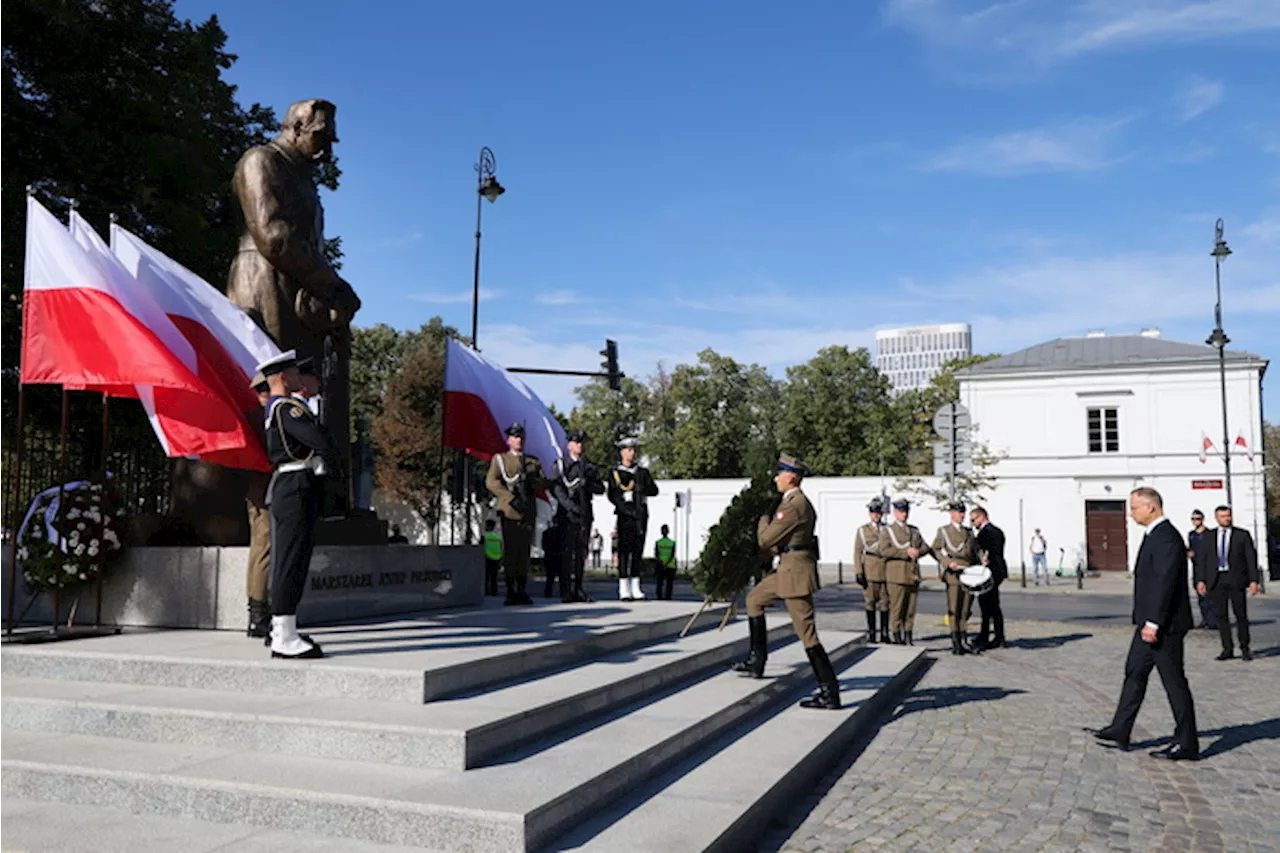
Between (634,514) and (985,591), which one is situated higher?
(634,514)

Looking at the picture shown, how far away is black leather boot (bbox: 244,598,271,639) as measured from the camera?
7.57 metres

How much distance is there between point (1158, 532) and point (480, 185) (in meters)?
19.3

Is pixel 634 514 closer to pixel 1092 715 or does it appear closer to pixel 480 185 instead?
pixel 1092 715

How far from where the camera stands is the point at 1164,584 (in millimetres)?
6973

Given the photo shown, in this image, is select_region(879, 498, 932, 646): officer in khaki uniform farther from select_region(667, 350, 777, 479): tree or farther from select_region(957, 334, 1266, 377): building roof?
select_region(667, 350, 777, 479): tree

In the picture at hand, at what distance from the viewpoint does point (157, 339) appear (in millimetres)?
7363

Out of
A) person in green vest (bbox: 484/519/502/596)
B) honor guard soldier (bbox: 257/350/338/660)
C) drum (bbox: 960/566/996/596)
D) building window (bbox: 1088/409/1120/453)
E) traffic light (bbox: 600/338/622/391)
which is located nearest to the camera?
honor guard soldier (bbox: 257/350/338/660)

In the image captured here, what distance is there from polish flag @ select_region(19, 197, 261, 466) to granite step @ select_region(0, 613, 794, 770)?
204cm

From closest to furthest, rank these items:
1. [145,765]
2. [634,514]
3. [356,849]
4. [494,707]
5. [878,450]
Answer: [356,849] < [145,765] < [494,707] < [634,514] < [878,450]

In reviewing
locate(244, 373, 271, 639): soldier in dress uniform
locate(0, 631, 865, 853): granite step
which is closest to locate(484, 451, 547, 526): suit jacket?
locate(244, 373, 271, 639): soldier in dress uniform

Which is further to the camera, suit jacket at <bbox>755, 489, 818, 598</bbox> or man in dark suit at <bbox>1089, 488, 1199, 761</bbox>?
suit jacket at <bbox>755, 489, 818, 598</bbox>

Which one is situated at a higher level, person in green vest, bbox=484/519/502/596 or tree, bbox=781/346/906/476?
tree, bbox=781/346/906/476

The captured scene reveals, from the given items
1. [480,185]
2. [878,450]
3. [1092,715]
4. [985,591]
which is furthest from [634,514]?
[878,450]

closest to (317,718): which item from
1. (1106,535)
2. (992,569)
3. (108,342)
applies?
(108,342)
